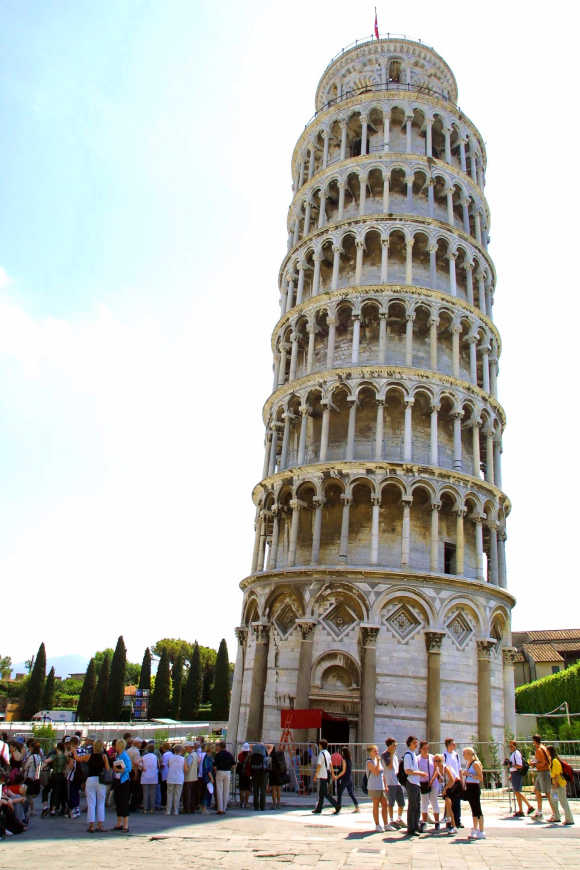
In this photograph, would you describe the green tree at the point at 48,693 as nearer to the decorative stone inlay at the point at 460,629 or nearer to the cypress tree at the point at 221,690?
the cypress tree at the point at 221,690

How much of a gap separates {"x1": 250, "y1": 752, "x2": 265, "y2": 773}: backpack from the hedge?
32.6 meters

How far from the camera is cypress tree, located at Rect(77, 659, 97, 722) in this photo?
2557 inches

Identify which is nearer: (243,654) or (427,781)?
(427,781)

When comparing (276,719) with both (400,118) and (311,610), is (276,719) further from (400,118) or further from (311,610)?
(400,118)

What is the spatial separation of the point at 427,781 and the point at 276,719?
13590 millimetres

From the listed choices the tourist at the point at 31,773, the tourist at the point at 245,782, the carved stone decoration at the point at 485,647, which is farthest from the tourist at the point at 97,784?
the carved stone decoration at the point at 485,647

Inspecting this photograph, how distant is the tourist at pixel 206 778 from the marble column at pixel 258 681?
9091 millimetres

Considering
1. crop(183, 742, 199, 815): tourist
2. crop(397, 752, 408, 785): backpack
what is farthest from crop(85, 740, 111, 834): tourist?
crop(397, 752, 408, 785): backpack

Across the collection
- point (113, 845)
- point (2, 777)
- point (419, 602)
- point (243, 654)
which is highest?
point (419, 602)

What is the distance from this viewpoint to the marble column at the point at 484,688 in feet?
85.1

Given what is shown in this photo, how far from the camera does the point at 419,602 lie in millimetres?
26516

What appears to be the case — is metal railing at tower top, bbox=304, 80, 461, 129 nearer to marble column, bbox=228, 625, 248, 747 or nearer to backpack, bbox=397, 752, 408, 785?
marble column, bbox=228, 625, 248, 747

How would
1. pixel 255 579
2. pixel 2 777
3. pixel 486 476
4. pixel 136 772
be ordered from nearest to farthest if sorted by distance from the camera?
pixel 2 777 < pixel 136 772 < pixel 255 579 < pixel 486 476

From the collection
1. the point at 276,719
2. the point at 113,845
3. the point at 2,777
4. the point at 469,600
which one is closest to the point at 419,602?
the point at 469,600
